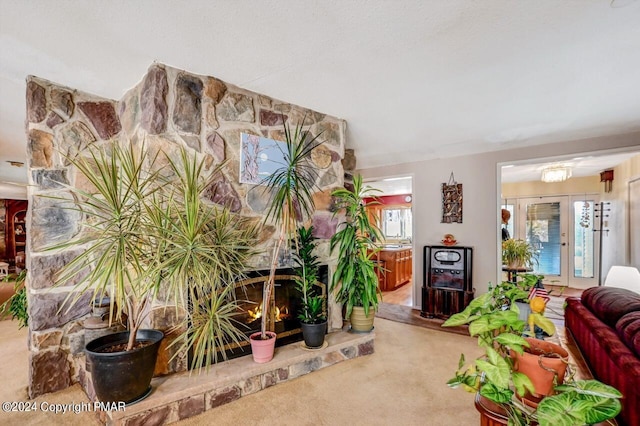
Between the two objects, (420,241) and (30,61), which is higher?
(30,61)

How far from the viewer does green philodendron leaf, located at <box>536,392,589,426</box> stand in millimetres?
802

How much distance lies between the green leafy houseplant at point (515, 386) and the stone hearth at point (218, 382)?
167cm

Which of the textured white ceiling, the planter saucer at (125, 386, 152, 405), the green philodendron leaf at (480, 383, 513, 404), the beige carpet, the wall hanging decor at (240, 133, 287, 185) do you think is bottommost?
the beige carpet

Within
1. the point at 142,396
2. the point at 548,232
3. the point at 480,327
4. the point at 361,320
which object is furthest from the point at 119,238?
the point at 548,232

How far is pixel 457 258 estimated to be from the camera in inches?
166

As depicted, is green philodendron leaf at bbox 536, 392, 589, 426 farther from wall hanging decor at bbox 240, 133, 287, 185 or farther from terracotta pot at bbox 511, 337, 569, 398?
wall hanging decor at bbox 240, 133, 287, 185

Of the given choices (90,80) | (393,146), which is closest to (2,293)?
(90,80)

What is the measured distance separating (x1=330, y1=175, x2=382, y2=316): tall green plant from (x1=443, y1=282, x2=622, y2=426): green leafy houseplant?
6.02ft

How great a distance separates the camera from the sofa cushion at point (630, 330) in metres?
1.50

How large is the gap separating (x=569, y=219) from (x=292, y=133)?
21.4 feet

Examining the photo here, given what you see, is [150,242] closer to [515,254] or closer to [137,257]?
[137,257]

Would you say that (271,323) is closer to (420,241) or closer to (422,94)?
(422,94)

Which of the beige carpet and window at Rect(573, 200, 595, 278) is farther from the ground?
window at Rect(573, 200, 595, 278)

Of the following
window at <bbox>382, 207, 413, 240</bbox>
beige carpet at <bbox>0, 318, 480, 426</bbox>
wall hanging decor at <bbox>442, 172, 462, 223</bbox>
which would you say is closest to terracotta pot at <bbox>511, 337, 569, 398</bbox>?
beige carpet at <bbox>0, 318, 480, 426</bbox>
